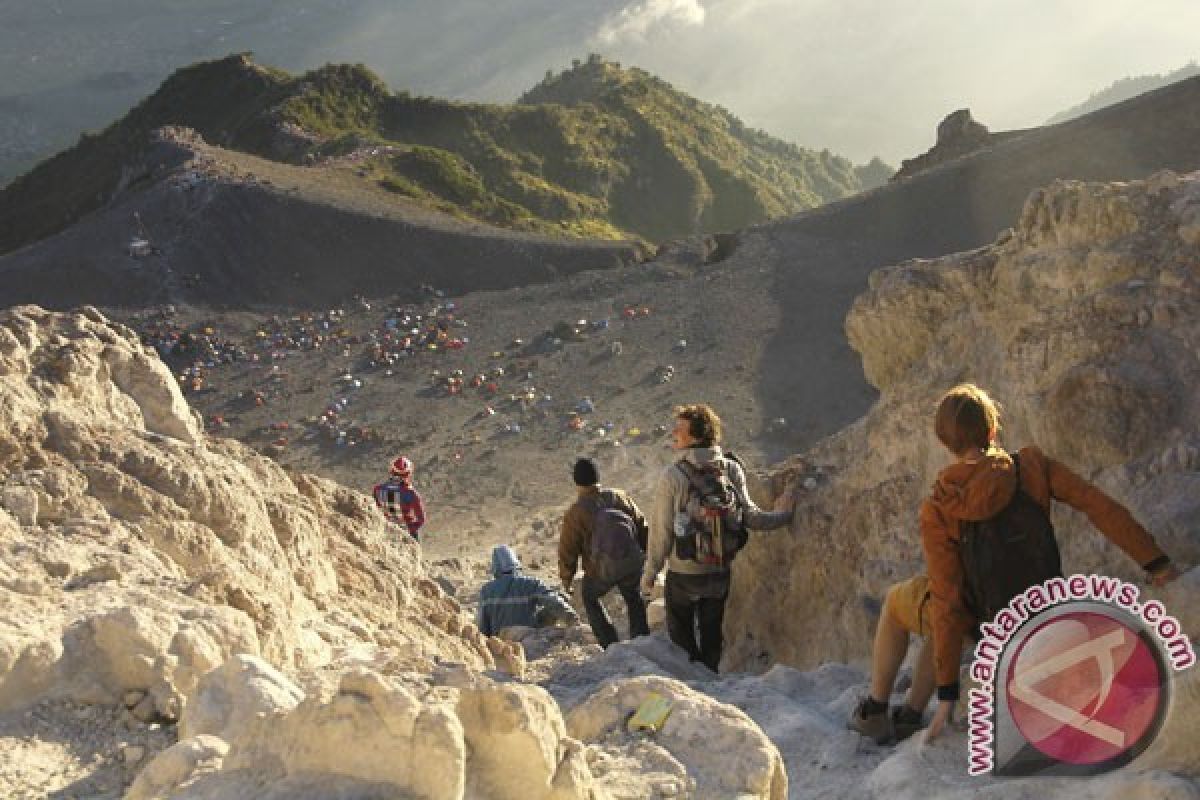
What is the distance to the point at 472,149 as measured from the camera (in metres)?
44.6

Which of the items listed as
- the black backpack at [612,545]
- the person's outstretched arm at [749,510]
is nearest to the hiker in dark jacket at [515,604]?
the black backpack at [612,545]

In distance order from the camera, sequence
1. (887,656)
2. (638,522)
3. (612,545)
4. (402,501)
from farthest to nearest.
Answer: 1. (402,501)
2. (638,522)
3. (612,545)
4. (887,656)

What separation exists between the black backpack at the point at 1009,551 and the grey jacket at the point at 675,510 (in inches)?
78.6

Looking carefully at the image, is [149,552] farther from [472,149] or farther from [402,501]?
[472,149]

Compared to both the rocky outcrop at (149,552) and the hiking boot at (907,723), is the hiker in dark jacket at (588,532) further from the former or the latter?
the hiking boot at (907,723)

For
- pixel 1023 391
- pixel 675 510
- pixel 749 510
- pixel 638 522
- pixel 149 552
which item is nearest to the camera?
pixel 149 552

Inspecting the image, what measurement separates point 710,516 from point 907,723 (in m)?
1.70

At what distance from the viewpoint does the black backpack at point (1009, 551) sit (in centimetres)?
326

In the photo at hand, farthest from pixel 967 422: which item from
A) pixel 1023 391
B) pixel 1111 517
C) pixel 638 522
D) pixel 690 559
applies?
pixel 638 522

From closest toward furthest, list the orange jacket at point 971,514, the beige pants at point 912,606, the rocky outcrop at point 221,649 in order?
the rocky outcrop at point 221,649, the orange jacket at point 971,514, the beige pants at point 912,606

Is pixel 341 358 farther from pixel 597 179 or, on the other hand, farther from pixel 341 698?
pixel 597 179

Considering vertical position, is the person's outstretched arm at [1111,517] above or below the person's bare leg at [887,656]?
above

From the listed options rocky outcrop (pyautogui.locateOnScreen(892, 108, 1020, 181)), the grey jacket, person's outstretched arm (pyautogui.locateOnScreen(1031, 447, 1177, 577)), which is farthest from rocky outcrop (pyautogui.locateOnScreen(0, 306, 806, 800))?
rocky outcrop (pyautogui.locateOnScreen(892, 108, 1020, 181))

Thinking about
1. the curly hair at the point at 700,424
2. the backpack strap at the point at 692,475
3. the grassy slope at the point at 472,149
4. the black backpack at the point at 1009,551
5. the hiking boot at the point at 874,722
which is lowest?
the hiking boot at the point at 874,722
